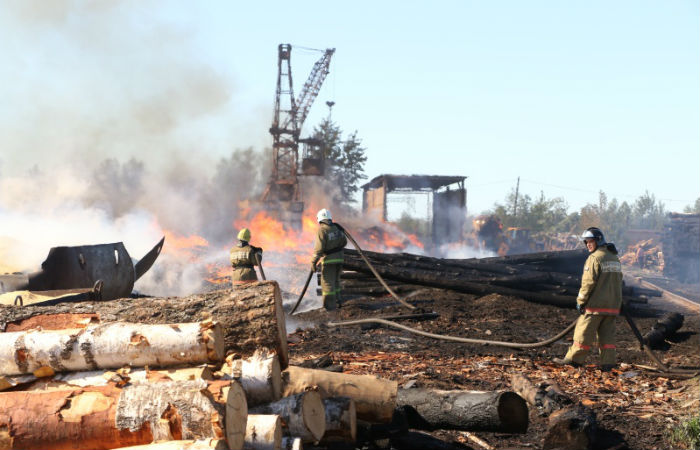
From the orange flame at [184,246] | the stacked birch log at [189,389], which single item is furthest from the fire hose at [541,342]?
the orange flame at [184,246]

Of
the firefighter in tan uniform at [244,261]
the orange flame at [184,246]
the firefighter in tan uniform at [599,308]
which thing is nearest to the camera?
the firefighter in tan uniform at [599,308]

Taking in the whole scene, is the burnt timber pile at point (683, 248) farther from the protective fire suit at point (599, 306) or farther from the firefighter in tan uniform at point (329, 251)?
the protective fire suit at point (599, 306)

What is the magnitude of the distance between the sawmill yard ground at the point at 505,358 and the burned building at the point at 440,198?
2351 cm

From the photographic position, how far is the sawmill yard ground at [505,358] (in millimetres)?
5730

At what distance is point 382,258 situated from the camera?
47.2ft

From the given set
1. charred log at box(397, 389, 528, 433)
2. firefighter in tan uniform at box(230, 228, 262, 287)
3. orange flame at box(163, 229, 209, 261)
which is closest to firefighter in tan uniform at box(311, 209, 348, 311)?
firefighter in tan uniform at box(230, 228, 262, 287)

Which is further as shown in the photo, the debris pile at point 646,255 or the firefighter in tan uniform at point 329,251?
the debris pile at point 646,255

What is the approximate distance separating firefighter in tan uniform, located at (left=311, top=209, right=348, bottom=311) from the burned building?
968 inches

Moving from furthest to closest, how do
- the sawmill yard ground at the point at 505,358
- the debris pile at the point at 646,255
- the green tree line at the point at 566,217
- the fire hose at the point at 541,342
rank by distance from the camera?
the green tree line at the point at 566,217 < the debris pile at the point at 646,255 < the fire hose at the point at 541,342 < the sawmill yard ground at the point at 505,358

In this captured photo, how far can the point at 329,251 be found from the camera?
38.9ft

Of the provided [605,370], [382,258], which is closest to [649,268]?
[382,258]

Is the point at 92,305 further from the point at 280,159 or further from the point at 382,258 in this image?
the point at 280,159

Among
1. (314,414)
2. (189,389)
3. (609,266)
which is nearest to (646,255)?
(609,266)

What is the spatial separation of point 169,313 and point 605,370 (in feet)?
19.0
